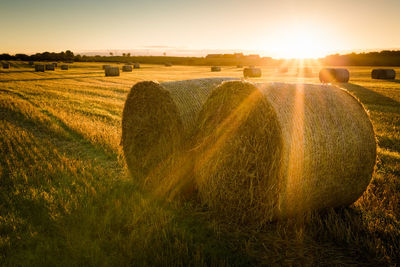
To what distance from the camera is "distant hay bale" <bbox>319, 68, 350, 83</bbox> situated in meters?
26.8

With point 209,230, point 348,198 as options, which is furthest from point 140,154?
point 348,198

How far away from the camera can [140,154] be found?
609cm

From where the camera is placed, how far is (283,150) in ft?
12.2

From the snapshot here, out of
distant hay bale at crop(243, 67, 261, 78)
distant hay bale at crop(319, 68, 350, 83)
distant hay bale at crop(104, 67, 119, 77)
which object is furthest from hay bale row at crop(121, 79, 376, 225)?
distant hay bale at crop(243, 67, 261, 78)

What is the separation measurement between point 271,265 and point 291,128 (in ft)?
5.84

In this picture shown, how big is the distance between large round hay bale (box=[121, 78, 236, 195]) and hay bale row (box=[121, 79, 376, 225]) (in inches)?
0.8

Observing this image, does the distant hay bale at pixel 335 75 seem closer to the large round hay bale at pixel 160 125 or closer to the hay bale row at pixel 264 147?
the large round hay bale at pixel 160 125

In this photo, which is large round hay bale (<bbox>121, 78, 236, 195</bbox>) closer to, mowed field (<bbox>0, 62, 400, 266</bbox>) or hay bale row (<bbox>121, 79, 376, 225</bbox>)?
hay bale row (<bbox>121, 79, 376, 225</bbox>)

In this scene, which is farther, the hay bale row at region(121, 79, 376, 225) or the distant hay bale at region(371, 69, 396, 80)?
the distant hay bale at region(371, 69, 396, 80)

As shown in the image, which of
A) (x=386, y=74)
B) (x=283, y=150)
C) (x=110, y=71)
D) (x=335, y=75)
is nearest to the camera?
(x=283, y=150)

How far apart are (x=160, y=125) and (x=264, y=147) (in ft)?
7.72

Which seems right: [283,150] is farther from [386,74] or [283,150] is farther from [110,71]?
[386,74]

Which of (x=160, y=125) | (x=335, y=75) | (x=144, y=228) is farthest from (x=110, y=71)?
(x=144, y=228)

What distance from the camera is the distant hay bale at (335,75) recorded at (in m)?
26.8
